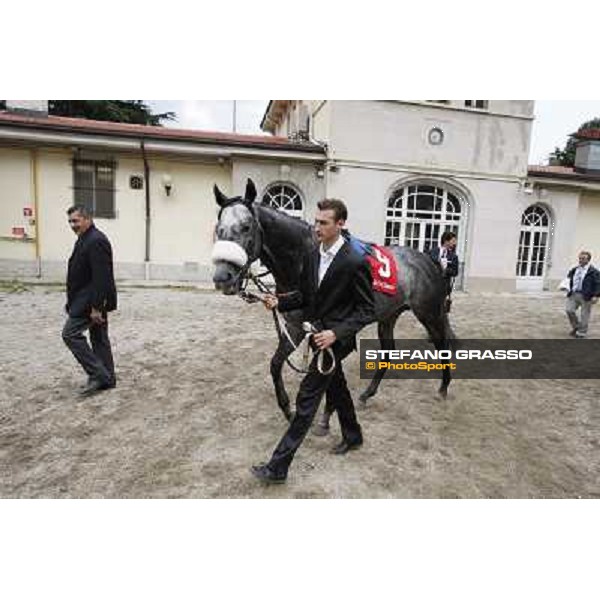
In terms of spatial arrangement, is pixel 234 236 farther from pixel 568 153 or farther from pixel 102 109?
pixel 568 153

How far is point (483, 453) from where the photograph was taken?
12.0 ft

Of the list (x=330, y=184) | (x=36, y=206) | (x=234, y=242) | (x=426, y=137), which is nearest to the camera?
(x=234, y=242)

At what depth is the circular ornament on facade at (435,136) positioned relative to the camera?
1315 centimetres

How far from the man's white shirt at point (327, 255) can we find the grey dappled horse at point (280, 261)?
1.78ft

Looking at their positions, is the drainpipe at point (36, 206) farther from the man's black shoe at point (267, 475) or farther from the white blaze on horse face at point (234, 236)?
the man's black shoe at point (267, 475)

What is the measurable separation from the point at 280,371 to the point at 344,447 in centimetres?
83

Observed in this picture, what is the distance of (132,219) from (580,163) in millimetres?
14669

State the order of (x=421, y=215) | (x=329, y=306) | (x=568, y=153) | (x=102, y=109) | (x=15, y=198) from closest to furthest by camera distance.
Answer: (x=329, y=306) → (x=15, y=198) → (x=421, y=215) → (x=102, y=109) → (x=568, y=153)

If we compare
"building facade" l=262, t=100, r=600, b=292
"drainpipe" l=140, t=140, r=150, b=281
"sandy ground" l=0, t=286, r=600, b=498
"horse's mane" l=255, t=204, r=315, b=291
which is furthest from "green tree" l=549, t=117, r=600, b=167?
"horse's mane" l=255, t=204, r=315, b=291

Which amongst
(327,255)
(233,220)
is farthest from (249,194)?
(327,255)

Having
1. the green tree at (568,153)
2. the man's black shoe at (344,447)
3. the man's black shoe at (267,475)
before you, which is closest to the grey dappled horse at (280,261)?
the man's black shoe at (344,447)

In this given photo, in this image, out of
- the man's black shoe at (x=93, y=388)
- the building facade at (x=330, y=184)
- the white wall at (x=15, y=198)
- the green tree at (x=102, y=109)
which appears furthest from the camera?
the green tree at (x=102, y=109)

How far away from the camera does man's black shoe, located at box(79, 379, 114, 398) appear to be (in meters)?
4.52

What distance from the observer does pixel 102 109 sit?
78.3ft
